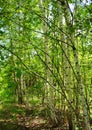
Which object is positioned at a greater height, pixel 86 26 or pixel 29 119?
pixel 86 26

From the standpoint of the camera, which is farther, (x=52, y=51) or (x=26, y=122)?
(x=26, y=122)

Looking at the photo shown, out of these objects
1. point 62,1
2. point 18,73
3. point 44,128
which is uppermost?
point 62,1

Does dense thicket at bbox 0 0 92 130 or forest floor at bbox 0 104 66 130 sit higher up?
dense thicket at bbox 0 0 92 130

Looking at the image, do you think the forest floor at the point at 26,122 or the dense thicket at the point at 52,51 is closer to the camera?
the dense thicket at the point at 52,51

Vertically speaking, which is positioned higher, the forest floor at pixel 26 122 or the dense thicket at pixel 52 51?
the dense thicket at pixel 52 51

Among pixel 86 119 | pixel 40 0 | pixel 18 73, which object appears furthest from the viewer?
pixel 40 0

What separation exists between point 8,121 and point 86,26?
9.66 metres

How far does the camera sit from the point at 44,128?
10930 millimetres

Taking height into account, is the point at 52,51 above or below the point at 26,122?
above

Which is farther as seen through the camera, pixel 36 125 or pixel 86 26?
pixel 36 125

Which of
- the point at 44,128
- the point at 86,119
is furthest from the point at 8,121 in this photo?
the point at 86,119

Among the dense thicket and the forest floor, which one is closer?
the dense thicket

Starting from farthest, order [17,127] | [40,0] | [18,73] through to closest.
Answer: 1. [17,127]
2. [40,0]
3. [18,73]

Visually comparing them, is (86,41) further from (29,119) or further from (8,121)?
(8,121)
